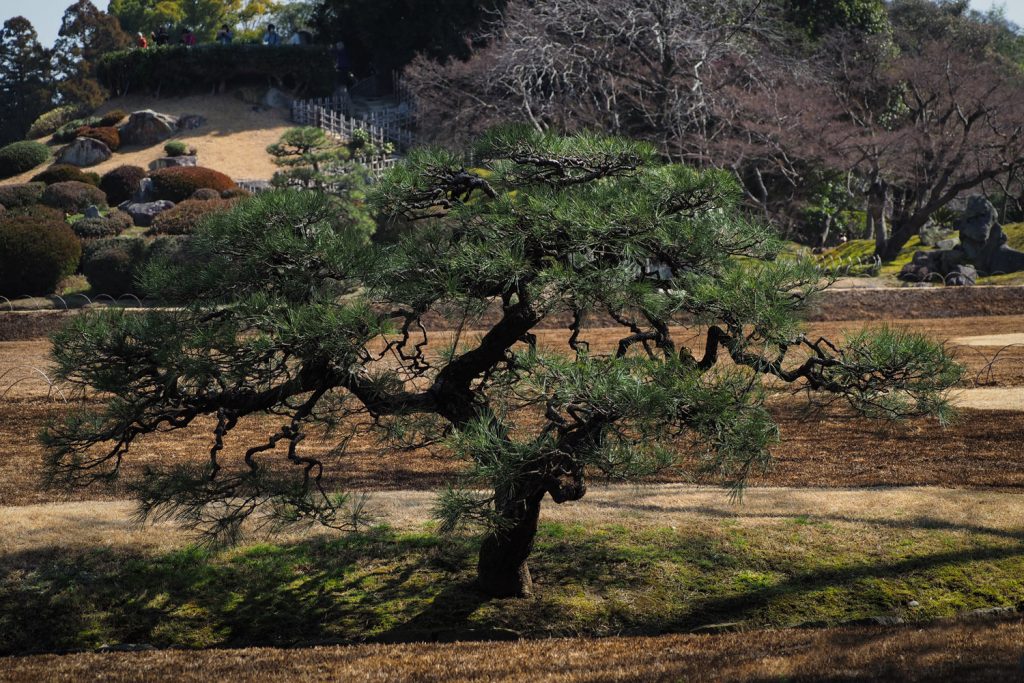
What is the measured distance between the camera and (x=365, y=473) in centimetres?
1182

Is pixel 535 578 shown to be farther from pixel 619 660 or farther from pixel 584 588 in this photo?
pixel 619 660

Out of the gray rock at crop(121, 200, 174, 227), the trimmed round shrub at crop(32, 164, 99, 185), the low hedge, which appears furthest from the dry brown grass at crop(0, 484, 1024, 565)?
the trimmed round shrub at crop(32, 164, 99, 185)

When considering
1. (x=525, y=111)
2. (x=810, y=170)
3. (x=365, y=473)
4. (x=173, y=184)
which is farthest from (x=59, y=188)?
(x=365, y=473)

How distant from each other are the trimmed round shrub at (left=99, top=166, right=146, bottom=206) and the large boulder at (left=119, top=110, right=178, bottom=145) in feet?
22.8

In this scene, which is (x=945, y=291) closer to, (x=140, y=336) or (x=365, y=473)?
(x=365, y=473)

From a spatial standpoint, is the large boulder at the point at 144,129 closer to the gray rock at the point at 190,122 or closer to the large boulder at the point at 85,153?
the gray rock at the point at 190,122

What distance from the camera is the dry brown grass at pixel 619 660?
265 inches

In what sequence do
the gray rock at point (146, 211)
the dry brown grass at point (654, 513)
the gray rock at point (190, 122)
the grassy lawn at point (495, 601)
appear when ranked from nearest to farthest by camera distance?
the grassy lawn at point (495, 601) → the dry brown grass at point (654, 513) → the gray rock at point (146, 211) → the gray rock at point (190, 122)

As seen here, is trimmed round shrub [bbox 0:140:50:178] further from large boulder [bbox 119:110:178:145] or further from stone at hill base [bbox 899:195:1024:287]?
stone at hill base [bbox 899:195:1024:287]

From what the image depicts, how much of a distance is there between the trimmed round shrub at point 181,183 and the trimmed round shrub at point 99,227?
124 inches

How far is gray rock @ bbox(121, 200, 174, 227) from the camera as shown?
3212 cm

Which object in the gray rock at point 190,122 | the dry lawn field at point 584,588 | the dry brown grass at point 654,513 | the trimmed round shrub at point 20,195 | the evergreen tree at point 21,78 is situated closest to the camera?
the dry lawn field at point 584,588

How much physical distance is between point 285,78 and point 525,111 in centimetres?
2195

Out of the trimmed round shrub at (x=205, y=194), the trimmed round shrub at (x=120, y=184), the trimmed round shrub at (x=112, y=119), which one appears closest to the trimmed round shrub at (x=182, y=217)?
the trimmed round shrub at (x=205, y=194)
